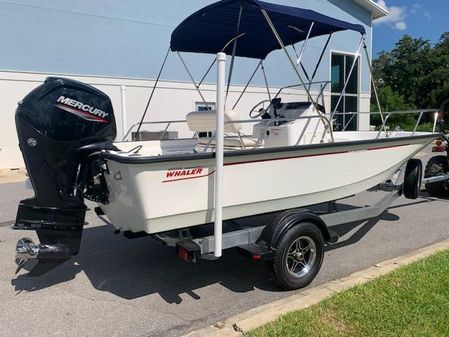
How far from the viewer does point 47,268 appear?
159 inches

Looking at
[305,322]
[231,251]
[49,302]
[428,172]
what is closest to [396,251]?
[231,251]

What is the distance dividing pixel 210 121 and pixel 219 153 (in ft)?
4.98

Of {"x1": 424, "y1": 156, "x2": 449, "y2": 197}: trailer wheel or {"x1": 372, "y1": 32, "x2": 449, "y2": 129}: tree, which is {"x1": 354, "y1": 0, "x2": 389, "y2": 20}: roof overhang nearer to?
{"x1": 424, "y1": 156, "x2": 449, "y2": 197}: trailer wheel

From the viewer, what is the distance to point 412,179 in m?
6.14

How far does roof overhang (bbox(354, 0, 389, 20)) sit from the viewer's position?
21672 millimetres

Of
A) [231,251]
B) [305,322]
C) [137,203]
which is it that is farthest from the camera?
[231,251]

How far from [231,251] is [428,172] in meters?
4.46

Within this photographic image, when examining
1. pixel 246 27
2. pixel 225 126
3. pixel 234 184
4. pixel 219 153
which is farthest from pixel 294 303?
pixel 246 27

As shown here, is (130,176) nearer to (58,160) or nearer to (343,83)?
(58,160)

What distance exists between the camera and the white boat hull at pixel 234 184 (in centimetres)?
371

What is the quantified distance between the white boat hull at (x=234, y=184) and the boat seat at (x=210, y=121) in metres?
0.79

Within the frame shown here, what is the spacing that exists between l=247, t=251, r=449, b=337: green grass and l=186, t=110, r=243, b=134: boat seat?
204 cm

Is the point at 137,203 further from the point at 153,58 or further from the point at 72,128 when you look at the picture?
the point at 153,58

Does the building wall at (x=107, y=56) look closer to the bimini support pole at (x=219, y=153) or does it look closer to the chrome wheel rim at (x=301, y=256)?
the chrome wheel rim at (x=301, y=256)
